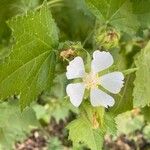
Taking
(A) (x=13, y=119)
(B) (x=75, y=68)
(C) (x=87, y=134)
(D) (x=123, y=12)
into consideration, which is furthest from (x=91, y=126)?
(A) (x=13, y=119)

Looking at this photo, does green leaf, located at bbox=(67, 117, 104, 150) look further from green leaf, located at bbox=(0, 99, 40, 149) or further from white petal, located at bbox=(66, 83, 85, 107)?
green leaf, located at bbox=(0, 99, 40, 149)

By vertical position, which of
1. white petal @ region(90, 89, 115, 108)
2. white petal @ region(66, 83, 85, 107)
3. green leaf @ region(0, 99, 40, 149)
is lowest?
green leaf @ region(0, 99, 40, 149)

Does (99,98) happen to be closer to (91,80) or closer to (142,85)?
(91,80)

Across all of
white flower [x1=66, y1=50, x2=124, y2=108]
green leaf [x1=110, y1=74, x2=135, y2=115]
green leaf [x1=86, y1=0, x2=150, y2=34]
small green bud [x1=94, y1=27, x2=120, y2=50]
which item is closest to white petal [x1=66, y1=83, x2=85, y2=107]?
white flower [x1=66, y1=50, x2=124, y2=108]

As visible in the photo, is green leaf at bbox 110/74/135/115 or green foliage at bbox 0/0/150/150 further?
green leaf at bbox 110/74/135/115

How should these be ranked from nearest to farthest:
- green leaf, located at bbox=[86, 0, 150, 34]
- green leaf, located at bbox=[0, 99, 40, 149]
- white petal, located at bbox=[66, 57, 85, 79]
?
white petal, located at bbox=[66, 57, 85, 79]
green leaf, located at bbox=[86, 0, 150, 34]
green leaf, located at bbox=[0, 99, 40, 149]

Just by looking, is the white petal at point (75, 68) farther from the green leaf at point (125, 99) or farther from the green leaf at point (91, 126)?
the green leaf at point (125, 99)

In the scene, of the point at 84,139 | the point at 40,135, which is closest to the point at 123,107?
the point at 84,139

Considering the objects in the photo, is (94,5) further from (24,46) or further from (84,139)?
(84,139)
